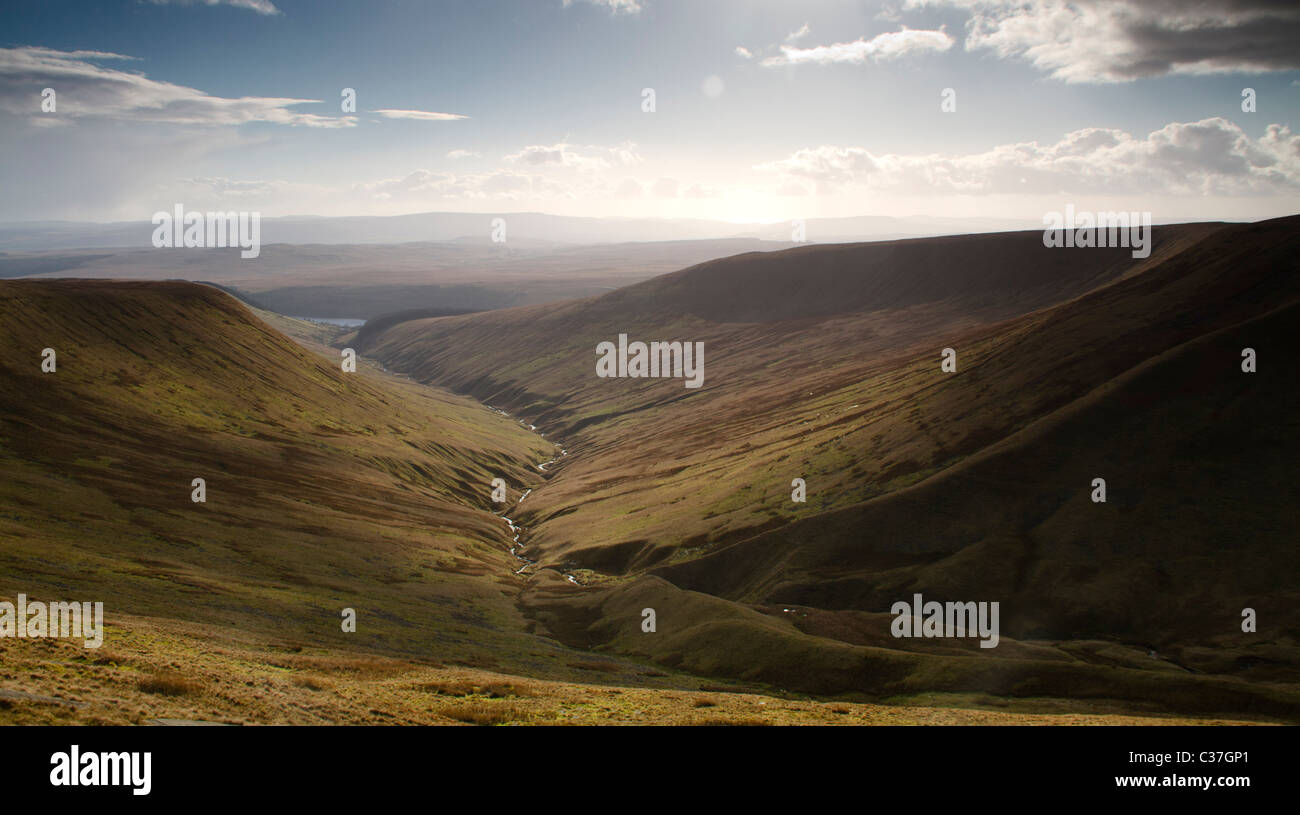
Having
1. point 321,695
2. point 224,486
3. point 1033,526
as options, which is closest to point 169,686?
point 321,695

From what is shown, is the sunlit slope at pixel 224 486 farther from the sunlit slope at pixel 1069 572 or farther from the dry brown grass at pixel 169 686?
the dry brown grass at pixel 169 686

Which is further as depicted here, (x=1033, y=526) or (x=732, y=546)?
(x=732, y=546)

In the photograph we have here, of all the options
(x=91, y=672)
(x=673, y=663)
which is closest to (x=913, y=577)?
(x=673, y=663)
